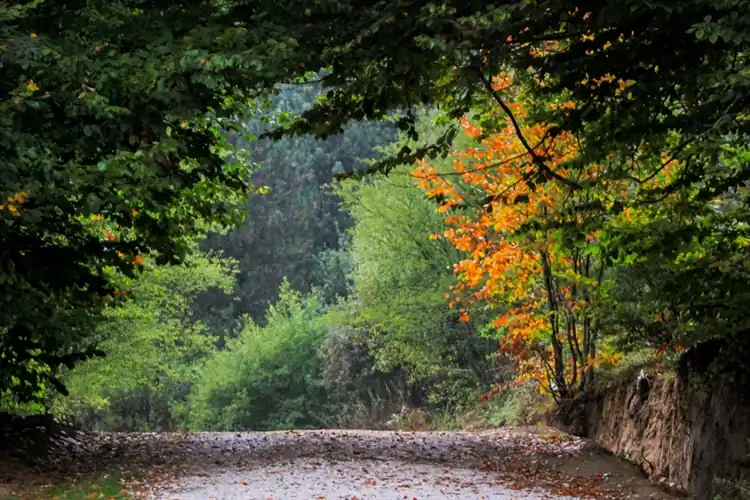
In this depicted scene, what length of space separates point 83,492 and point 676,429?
625cm

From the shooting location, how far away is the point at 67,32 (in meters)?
8.60

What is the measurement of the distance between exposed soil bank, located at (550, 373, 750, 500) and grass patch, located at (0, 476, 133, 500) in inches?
220

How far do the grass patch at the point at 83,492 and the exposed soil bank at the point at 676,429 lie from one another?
5591mm

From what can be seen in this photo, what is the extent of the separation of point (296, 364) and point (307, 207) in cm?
1563

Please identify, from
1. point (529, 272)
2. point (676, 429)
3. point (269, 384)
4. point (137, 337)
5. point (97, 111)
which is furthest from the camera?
point (269, 384)

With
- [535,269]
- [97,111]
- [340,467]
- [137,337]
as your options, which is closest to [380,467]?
[340,467]

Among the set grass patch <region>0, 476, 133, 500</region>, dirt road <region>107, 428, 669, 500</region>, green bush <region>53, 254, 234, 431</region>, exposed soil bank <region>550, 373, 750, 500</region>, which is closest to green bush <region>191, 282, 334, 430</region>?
green bush <region>53, 254, 234, 431</region>

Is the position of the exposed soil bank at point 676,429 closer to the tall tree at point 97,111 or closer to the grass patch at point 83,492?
the tall tree at point 97,111

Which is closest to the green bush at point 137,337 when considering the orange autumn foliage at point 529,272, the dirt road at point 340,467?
the dirt road at point 340,467

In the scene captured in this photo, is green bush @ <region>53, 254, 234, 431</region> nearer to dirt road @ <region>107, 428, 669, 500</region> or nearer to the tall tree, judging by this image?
dirt road @ <region>107, 428, 669, 500</region>

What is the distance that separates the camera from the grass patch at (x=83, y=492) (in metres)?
8.90

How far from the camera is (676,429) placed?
9.69 metres

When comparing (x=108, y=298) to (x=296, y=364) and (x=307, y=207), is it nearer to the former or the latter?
(x=296, y=364)

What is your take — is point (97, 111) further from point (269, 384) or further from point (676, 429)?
point (269, 384)
